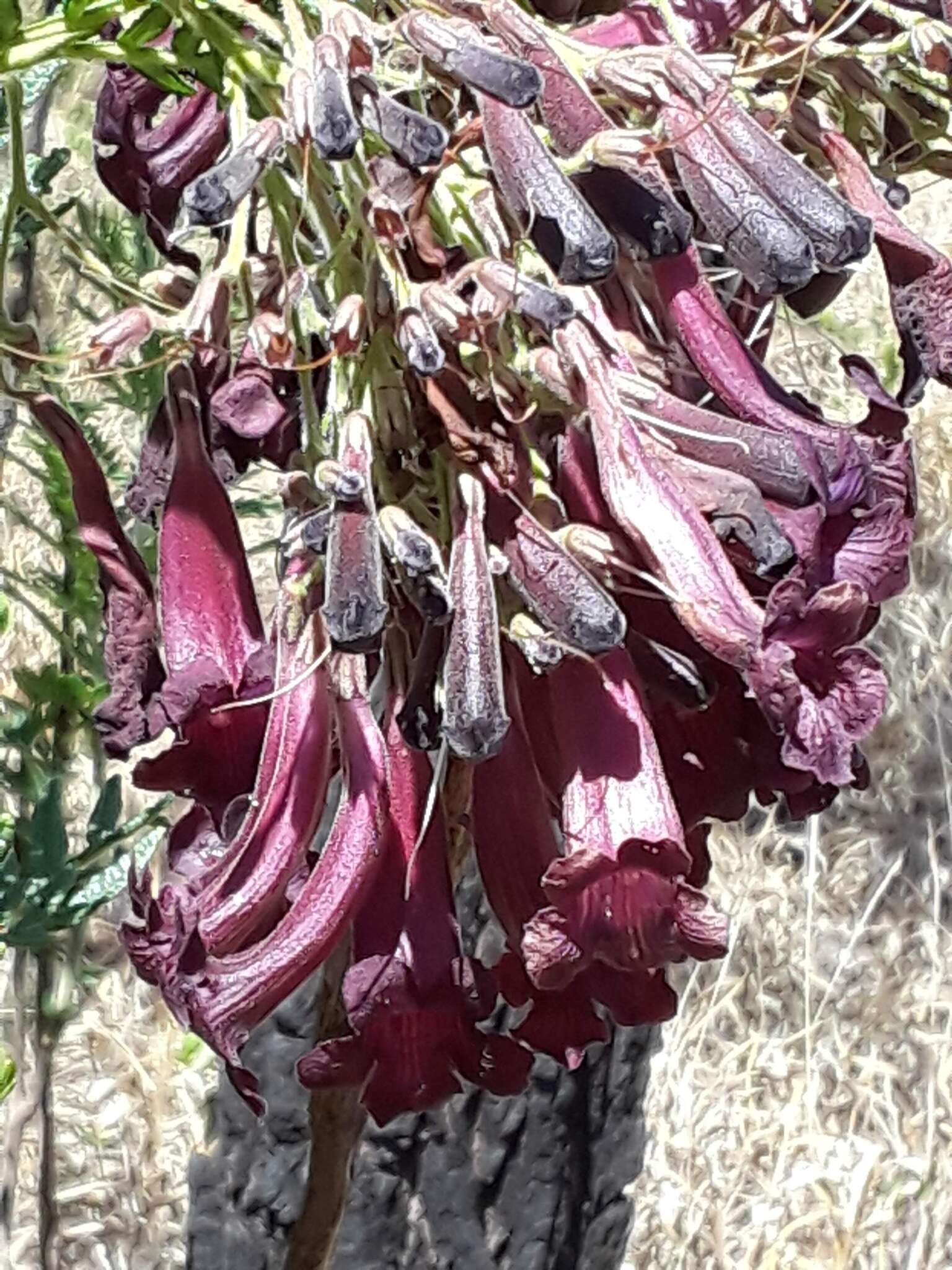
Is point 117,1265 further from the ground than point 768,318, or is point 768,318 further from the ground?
point 768,318

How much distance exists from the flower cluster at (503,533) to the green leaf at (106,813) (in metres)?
0.58

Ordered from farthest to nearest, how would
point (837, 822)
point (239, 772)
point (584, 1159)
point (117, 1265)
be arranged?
1. point (837, 822)
2. point (117, 1265)
3. point (584, 1159)
4. point (239, 772)

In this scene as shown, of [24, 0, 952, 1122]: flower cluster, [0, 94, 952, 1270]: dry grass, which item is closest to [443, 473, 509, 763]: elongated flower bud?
[24, 0, 952, 1122]: flower cluster

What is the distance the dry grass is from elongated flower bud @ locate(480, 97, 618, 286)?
2.38 m

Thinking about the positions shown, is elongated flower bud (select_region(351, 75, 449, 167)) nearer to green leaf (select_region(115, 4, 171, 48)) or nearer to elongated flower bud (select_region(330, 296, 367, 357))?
elongated flower bud (select_region(330, 296, 367, 357))

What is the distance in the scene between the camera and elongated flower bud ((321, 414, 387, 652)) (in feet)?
1.97

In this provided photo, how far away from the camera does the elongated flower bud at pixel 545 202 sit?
1.89 ft

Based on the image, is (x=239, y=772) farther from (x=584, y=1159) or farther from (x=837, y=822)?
(x=837, y=822)

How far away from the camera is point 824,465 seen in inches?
24.6

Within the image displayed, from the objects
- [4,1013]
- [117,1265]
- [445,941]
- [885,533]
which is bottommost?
[117,1265]

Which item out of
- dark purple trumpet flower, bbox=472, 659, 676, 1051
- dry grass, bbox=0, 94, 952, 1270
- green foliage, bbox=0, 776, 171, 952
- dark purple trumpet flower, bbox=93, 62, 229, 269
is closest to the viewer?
dark purple trumpet flower, bbox=472, 659, 676, 1051

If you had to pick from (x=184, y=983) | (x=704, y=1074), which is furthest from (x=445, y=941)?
(x=704, y=1074)

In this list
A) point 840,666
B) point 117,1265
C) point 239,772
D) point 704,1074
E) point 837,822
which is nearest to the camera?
point 840,666

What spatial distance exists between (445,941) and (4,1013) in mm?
2719
